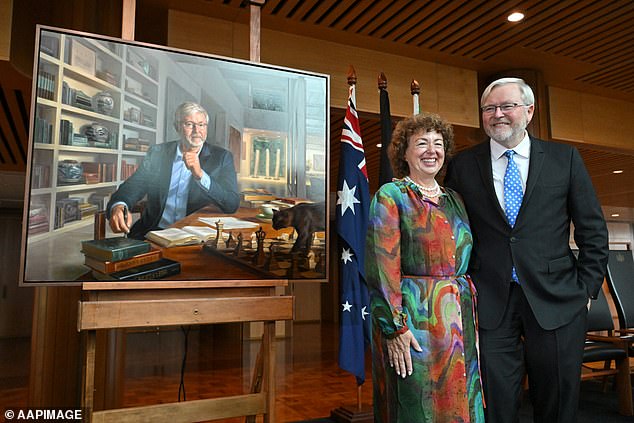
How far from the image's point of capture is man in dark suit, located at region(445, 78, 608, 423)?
1.77 m

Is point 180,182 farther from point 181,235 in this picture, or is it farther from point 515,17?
point 515,17

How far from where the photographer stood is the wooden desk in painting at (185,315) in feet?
6.46

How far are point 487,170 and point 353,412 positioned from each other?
2118mm

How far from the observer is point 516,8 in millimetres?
3846

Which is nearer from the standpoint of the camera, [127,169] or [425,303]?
[425,303]

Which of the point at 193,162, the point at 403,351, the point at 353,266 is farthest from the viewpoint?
the point at 353,266

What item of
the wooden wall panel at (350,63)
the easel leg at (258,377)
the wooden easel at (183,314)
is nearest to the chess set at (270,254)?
the wooden easel at (183,314)

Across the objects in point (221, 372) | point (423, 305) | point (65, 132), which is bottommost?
point (221, 372)

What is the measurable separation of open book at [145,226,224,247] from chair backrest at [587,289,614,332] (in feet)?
10.1

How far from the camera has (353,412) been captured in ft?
11.2

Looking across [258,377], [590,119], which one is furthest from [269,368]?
→ [590,119]

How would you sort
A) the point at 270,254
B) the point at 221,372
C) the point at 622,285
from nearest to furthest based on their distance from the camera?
1. the point at 270,254
2. the point at 622,285
3. the point at 221,372

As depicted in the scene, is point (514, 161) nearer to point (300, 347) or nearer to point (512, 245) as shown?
point (512, 245)

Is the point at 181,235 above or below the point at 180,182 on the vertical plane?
below
